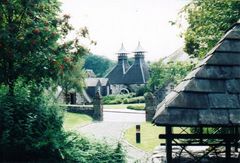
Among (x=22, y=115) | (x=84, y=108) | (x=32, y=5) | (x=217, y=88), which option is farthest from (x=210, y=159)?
(x=84, y=108)

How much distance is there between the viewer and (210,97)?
5281mm

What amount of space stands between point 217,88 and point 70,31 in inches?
417

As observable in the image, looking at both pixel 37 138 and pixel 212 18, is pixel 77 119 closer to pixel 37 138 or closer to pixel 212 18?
pixel 212 18

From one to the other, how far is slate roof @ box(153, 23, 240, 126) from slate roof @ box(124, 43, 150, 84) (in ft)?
214

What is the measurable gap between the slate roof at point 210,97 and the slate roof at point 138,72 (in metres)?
65.2

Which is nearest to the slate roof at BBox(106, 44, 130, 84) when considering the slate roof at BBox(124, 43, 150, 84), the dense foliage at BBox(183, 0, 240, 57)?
the slate roof at BBox(124, 43, 150, 84)

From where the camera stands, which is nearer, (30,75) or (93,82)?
(30,75)

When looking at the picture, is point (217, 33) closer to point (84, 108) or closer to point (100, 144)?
point (100, 144)

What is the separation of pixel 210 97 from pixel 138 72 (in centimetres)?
6874

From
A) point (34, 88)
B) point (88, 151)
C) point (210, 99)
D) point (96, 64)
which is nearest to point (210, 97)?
point (210, 99)

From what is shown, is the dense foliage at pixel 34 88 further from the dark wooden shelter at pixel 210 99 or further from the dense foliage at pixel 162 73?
the dense foliage at pixel 162 73

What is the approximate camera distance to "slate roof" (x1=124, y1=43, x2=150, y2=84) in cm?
7238

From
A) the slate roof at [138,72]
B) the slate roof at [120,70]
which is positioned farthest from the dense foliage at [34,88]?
the slate roof at [120,70]

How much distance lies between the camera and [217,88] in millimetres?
5344
